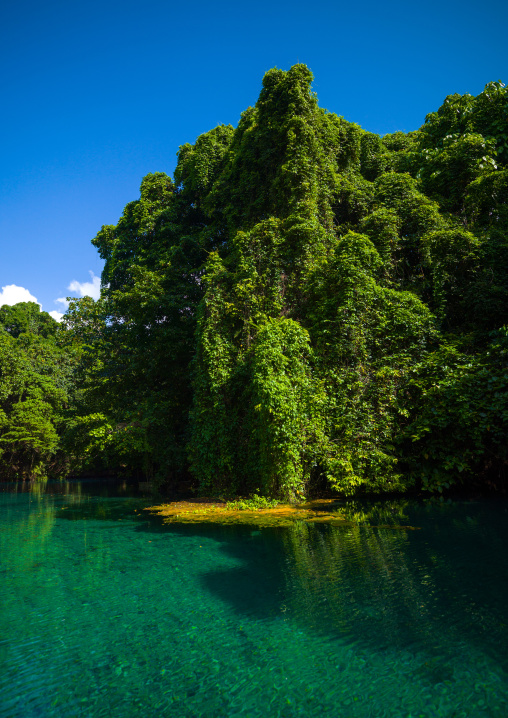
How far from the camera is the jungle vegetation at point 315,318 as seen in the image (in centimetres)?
1132

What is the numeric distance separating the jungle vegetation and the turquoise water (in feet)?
14.3

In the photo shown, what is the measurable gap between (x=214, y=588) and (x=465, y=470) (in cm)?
898

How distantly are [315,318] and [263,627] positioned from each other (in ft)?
33.7

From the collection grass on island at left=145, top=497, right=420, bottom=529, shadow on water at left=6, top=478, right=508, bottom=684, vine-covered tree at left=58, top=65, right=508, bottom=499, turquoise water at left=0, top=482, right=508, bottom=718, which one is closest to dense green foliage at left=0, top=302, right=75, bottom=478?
vine-covered tree at left=58, top=65, right=508, bottom=499

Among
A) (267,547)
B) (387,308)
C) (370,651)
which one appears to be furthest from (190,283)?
(370,651)

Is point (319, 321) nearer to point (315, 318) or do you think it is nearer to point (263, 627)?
point (315, 318)

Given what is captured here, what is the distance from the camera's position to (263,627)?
380 cm

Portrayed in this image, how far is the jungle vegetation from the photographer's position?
37.1 feet

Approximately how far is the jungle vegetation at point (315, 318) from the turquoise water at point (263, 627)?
434cm

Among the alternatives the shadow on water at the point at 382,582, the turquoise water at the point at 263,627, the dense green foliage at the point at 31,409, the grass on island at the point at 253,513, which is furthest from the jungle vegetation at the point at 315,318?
the dense green foliage at the point at 31,409

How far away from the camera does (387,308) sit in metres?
12.7

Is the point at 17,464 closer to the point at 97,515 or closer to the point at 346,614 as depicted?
the point at 97,515

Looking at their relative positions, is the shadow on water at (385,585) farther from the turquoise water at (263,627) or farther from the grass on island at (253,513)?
the grass on island at (253,513)

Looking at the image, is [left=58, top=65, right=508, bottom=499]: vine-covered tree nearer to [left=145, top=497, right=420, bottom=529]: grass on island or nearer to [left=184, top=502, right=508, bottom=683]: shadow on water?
[left=145, top=497, right=420, bottom=529]: grass on island
